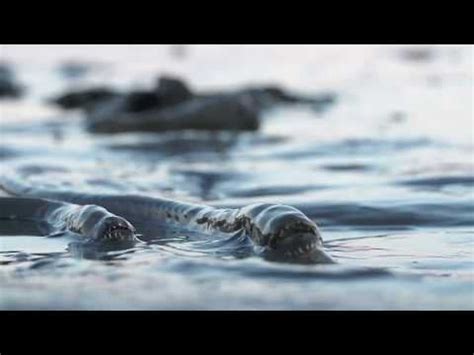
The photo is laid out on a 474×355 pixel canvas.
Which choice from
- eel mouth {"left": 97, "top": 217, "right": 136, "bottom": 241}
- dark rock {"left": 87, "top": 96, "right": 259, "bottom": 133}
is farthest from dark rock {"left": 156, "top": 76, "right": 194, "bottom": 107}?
eel mouth {"left": 97, "top": 217, "right": 136, "bottom": 241}

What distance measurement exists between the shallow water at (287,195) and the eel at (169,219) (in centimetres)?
11

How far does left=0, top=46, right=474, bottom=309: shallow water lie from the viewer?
4.27m

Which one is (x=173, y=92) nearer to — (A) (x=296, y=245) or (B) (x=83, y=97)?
(B) (x=83, y=97)

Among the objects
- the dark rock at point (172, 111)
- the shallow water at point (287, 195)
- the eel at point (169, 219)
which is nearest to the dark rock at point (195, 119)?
the dark rock at point (172, 111)

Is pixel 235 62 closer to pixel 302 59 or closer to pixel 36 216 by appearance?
pixel 302 59

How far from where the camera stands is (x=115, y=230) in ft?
17.2

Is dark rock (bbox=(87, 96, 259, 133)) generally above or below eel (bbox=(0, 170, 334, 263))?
above

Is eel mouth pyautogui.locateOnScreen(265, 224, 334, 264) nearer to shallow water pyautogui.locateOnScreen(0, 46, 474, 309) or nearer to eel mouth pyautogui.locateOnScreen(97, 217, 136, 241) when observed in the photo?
shallow water pyautogui.locateOnScreen(0, 46, 474, 309)

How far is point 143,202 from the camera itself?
6.09 m

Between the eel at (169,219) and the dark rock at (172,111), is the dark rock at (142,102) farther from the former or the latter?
the eel at (169,219)

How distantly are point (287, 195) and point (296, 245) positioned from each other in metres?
2.23

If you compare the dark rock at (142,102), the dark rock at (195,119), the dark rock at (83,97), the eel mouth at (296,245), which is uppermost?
the dark rock at (83,97)

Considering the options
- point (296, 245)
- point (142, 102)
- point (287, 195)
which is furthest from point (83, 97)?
point (296, 245)

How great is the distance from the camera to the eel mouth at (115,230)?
522 centimetres
